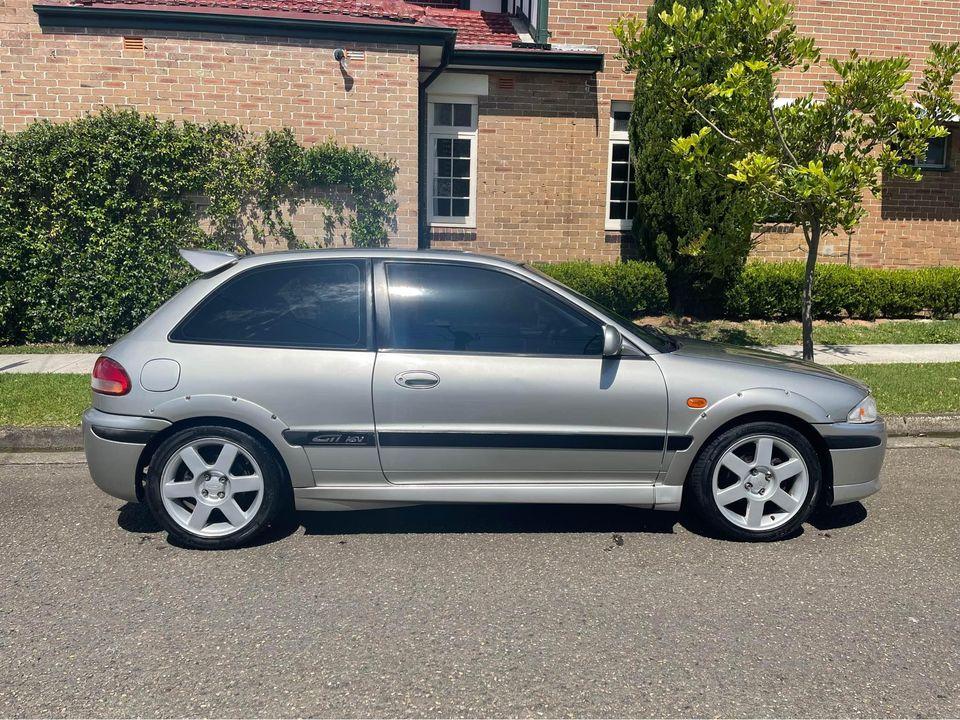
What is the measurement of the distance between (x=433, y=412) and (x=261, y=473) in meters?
0.99

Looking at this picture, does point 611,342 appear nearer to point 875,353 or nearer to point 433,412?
point 433,412

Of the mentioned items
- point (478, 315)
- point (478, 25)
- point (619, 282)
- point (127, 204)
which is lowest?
point (619, 282)

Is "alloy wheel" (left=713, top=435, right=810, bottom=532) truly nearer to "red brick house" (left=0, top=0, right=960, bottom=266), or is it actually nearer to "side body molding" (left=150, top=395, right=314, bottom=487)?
"side body molding" (left=150, top=395, right=314, bottom=487)

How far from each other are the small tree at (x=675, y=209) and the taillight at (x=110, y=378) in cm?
753

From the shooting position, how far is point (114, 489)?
15.3ft

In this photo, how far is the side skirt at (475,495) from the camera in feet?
15.2

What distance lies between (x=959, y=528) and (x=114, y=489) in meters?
4.85

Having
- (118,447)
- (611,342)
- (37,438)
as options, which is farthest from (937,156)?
(118,447)

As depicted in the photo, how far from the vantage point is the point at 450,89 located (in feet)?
41.8

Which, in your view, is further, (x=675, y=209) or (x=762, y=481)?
(x=675, y=209)

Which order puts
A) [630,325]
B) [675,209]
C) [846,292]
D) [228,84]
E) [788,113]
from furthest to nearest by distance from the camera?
[846,292] → [675,209] → [228,84] → [788,113] → [630,325]

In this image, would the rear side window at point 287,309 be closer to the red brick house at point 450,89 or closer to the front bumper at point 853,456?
the front bumper at point 853,456

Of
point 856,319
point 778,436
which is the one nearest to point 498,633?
point 778,436

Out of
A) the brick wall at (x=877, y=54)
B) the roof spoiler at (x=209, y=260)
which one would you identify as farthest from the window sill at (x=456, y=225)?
the roof spoiler at (x=209, y=260)
